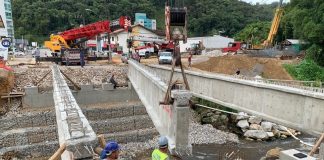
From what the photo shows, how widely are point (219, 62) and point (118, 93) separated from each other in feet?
43.1

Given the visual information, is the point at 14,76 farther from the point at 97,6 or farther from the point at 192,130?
the point at 97,6

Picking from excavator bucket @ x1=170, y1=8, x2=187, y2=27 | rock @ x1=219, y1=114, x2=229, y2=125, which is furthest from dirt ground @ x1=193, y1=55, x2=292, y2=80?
excavator bucket @ x1=170, y1=8, x2=187, y2=27

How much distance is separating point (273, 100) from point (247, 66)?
19871 mm

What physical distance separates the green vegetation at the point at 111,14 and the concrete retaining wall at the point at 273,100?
60.1 meters

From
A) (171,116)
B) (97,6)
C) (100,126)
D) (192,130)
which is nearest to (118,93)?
(100,126)

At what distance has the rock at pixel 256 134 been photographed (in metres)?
19.7

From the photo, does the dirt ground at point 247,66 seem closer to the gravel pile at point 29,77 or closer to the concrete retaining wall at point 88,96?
the concrete retaining wall at point 88,96

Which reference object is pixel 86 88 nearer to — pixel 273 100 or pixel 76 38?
pixel 76 38

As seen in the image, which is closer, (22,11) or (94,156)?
(94,156)

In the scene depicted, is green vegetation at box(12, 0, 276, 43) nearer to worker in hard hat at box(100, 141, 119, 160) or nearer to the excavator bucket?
the excavator bucket

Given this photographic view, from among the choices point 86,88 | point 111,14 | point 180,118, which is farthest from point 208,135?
point 111,14

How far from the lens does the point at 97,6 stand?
8288cm

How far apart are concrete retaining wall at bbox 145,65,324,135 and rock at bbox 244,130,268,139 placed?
6402mm

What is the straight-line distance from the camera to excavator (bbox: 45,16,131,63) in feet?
88.1
